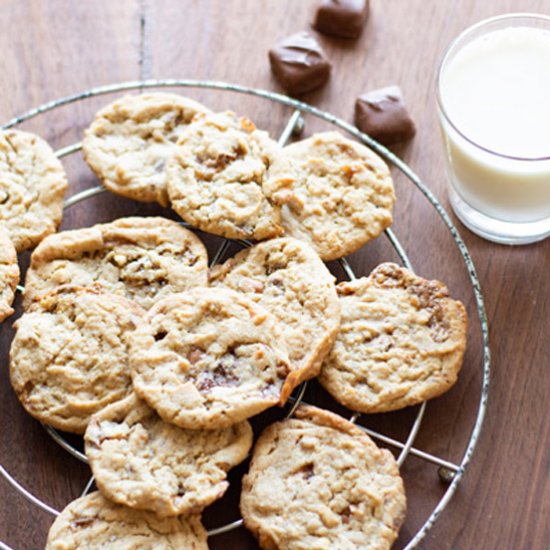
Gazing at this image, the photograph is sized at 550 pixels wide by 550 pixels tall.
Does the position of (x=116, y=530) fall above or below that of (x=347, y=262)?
below

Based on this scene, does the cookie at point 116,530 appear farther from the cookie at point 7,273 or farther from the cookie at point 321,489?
the cookie at point 7,273

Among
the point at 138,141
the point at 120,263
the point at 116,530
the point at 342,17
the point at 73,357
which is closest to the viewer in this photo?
the point at 116,530

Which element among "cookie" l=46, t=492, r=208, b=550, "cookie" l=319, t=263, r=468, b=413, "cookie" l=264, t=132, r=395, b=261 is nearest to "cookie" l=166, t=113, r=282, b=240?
"cookie" l=264, t=132, r=395, b=261

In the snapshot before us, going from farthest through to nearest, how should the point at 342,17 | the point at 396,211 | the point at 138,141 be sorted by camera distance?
the point at 342,17, the point at 396,211, the point at 138,141

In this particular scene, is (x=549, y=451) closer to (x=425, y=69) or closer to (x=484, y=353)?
(x=484, y=353)

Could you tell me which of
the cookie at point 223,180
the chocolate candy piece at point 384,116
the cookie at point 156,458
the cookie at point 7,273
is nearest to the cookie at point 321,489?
the cookie at point 156,458

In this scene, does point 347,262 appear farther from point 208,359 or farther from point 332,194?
point 208,359

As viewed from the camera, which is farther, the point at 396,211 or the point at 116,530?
the point at 396,211

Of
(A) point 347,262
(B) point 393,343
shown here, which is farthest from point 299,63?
(B) point 393,343
